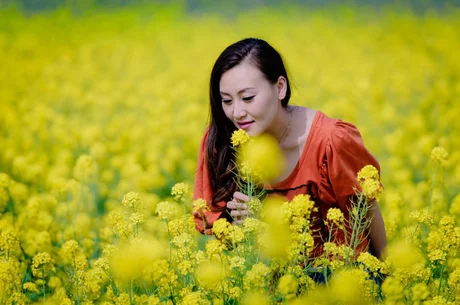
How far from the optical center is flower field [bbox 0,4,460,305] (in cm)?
260

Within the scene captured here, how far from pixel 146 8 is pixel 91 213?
11.5m

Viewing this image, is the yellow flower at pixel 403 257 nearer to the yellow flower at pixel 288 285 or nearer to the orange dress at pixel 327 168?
the yellow flower at pixel 288 285

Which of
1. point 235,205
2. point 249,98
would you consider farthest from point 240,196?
point 249,98

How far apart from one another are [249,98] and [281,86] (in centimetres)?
21

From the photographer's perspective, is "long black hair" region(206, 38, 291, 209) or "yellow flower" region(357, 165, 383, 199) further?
"long black hair" region(206, 38, 291, 209)

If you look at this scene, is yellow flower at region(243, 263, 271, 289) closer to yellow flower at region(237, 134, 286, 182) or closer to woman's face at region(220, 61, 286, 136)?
yellow flower at region(237, 134, 286, 182)

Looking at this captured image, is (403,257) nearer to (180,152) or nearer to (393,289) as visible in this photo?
(393,289)

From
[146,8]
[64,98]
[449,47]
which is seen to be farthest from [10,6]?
[449,47]

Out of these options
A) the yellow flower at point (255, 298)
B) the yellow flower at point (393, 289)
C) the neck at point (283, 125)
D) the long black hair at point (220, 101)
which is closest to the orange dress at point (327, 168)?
the neck at point (283, 125)

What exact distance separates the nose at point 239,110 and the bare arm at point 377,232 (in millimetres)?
663

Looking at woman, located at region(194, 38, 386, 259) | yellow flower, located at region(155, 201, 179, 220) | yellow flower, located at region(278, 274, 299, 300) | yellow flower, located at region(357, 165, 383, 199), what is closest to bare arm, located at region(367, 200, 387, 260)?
woman, located at region(194, 38, 386, 259)

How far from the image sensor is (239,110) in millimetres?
2988

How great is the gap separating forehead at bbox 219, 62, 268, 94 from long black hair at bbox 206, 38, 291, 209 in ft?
0.07

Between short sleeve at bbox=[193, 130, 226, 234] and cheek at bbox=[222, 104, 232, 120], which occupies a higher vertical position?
cheek at bbox=[222, 104, 232, 120]
